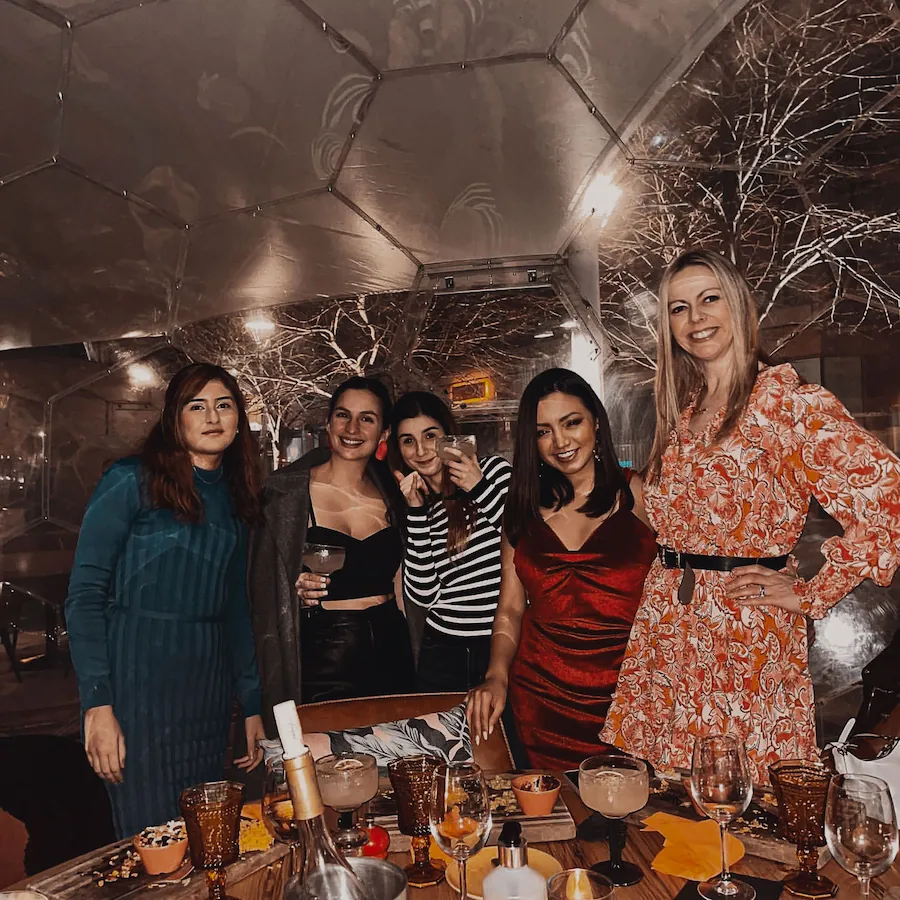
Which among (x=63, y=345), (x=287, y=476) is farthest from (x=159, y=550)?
(x=63, y=345)

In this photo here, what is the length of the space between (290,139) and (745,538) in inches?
81.5

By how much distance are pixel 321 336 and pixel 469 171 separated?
0.78 metres

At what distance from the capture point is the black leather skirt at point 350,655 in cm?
275

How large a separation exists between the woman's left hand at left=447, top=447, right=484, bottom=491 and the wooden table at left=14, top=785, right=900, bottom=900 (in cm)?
161

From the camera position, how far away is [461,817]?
109 cm

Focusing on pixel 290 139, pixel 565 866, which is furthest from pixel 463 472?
pixel 565 866

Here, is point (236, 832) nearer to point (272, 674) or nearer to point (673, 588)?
point (673, 588)

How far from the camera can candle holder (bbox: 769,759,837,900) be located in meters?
1.12

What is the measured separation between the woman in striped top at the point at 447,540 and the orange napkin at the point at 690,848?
143 cm

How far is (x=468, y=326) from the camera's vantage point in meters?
3.02

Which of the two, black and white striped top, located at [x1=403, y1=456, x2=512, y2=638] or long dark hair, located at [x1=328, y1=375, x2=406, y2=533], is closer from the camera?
black and white striped top, located at [x1=403, y1=456, x2=512, y2=638]

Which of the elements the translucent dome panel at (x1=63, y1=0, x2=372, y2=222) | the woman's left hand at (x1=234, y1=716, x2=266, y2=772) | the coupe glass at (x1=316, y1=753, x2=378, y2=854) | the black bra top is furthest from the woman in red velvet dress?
the translucent dome panel at (x1=63, y1=0, x2=372, y2=222)

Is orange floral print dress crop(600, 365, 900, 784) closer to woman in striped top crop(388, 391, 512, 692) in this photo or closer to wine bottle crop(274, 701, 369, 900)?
woman in striped top crop(388, 391, 512, 692)

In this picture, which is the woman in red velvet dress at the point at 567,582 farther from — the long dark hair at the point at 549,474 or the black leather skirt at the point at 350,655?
the black leather skirt at the point at 350,655
